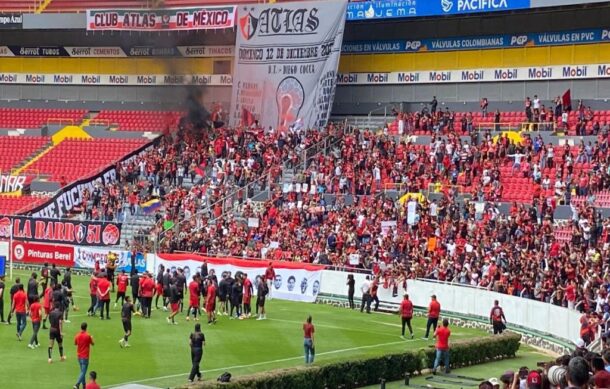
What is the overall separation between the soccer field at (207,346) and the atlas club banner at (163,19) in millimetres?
20829

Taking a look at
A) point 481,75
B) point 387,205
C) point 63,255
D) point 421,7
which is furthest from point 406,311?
point 481,75

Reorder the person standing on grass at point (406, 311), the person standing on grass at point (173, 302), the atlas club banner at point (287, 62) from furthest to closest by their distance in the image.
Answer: the atlas club banner at point (287, 62) < the person standing on grass at point (173, 302) < the person standing on grass at point (406, 311)

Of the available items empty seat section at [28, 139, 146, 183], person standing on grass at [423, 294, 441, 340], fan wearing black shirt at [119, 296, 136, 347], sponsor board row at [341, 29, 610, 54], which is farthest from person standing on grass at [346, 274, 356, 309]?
empty seat section at [28, 139, 146, 183]

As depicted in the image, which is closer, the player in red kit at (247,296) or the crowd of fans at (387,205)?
the player in red kit at (247,296)

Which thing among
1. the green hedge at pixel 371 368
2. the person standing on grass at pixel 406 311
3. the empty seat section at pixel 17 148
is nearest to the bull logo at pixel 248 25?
the empty seat section at pixel 17 148

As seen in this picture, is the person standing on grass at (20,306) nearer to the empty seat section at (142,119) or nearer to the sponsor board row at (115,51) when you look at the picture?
the empty seat section at (142,119)

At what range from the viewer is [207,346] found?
32.2 m

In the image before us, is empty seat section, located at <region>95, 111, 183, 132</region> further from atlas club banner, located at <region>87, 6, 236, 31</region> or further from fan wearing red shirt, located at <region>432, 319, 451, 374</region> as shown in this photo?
fan wearing red shirt, located at <region>432, 319, 451, 374</region>

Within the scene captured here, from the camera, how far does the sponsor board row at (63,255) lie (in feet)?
160

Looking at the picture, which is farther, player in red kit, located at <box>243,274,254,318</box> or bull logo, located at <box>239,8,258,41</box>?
bull logo, located at <box>239,8,258,41</box>

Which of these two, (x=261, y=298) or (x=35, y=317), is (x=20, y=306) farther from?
(x=261, y=298)

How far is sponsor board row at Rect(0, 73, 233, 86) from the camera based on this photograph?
6266 centimetres

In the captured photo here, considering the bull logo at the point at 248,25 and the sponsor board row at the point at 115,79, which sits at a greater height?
the bull logo at the point at 248,25

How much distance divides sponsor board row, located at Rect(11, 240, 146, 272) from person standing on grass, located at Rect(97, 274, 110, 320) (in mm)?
11701
